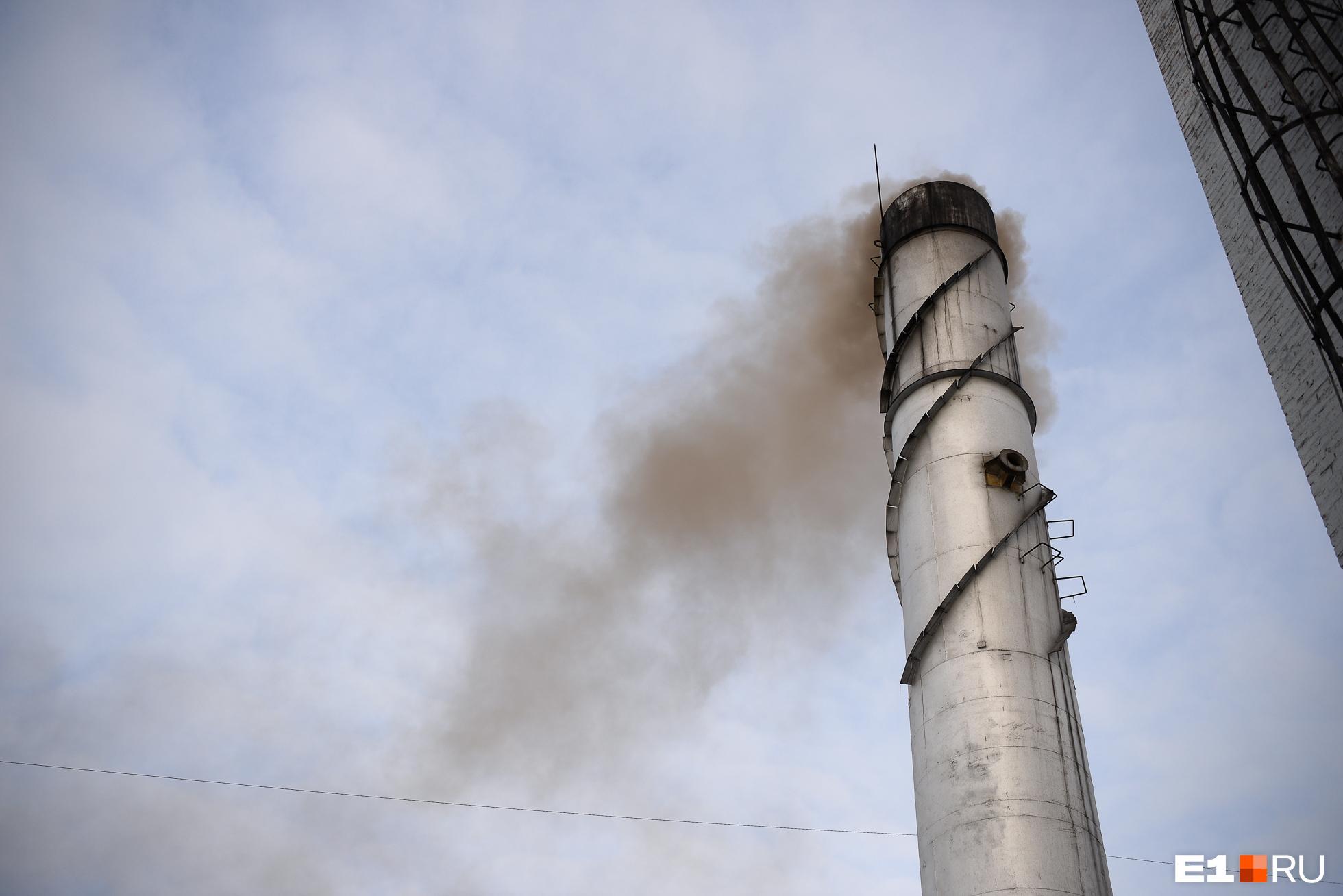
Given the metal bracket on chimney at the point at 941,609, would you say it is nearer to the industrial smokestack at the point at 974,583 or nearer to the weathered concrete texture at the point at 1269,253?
the industrial smokestack at the point at 974,583

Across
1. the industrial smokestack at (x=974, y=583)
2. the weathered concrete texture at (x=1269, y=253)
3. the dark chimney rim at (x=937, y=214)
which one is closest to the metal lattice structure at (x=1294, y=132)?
the weathered concrete texture at (x=1269, y=253)

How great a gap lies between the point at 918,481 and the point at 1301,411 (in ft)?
21.3

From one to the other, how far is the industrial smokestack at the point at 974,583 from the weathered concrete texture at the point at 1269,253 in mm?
4704

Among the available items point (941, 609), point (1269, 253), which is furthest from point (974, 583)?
point (1269, 253)

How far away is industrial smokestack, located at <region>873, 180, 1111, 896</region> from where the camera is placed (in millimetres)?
16203

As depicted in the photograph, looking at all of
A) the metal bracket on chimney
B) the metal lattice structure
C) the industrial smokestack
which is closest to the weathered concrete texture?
the metal lattice structure

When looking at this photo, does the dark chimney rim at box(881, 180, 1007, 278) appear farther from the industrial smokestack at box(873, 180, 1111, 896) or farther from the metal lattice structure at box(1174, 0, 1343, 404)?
the metal lattice structure at box(1174, 0, 1343, 404)

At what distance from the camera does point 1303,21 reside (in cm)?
1502

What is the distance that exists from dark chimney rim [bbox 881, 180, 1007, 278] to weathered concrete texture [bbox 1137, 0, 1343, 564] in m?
5.06

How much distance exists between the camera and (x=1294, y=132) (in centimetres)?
1591

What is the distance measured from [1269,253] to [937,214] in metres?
8.84

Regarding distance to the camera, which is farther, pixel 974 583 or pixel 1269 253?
pixel 974 583

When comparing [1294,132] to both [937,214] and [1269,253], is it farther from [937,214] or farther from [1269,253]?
[937,214]

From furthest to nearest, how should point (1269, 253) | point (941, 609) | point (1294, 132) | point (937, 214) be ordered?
1. point (937, 214)
2. point (941, 609)
3. point (1294, 132)
4. point (1269, 253)
